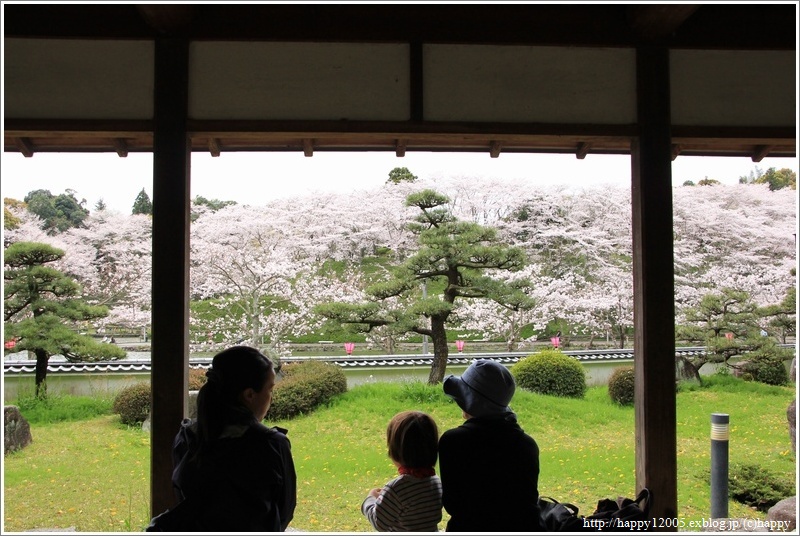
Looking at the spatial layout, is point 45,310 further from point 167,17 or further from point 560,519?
point 560,519

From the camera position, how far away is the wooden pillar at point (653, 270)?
90.7 inches

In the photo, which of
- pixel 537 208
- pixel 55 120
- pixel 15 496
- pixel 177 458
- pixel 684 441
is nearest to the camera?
pixel 177 458

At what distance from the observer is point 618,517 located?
1906mm

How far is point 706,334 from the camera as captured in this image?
22.9 feet

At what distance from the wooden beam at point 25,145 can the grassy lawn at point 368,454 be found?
2.48 metres

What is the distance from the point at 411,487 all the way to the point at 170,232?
4.68 feet

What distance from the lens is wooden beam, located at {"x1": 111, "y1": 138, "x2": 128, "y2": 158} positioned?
2627 mm

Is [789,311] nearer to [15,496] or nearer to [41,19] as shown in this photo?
[41,19]

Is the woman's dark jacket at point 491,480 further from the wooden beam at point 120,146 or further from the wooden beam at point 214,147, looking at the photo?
the wooden beam at point 120,146

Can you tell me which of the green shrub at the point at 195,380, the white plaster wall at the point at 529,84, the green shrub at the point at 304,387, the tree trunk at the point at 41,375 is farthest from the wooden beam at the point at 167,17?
the tree trunk at the point at 41,375

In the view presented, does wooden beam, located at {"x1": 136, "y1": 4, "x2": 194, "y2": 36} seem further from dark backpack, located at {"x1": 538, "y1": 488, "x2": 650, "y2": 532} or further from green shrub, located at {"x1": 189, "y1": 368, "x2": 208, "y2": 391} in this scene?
green shrub, located at {"x1": 189, "y1": 368, "x2": 208, "y2": 391}

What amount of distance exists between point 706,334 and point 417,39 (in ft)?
20.8

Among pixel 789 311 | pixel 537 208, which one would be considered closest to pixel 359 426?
pixel 537 208

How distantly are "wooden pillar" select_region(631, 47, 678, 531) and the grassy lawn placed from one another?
2.43 metres
